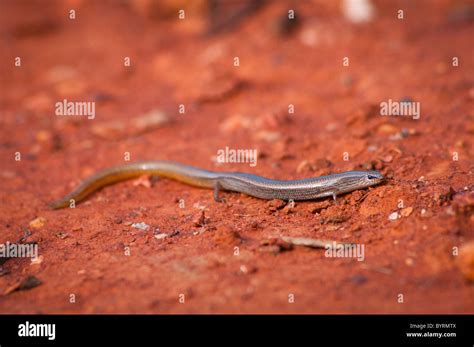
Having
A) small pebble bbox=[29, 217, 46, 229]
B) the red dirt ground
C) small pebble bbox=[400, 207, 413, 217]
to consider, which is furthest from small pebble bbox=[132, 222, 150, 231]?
small pebble bbox=[400, 207, 413, 217]

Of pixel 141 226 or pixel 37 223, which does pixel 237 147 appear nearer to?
pixel 141 226

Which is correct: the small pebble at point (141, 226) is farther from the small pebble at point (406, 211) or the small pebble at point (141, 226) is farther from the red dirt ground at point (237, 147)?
the small pebble at point (406, 211)

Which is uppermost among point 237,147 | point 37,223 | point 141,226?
point 237,147

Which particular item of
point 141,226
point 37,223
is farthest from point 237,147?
point 37,223

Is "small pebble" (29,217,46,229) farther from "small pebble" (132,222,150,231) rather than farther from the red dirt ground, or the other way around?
"small pebble" (132,222,150,231)

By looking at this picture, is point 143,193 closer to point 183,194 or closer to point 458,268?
point 183,194

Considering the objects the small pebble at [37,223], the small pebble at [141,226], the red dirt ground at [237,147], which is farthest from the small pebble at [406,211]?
the small pebble at [37,223]
